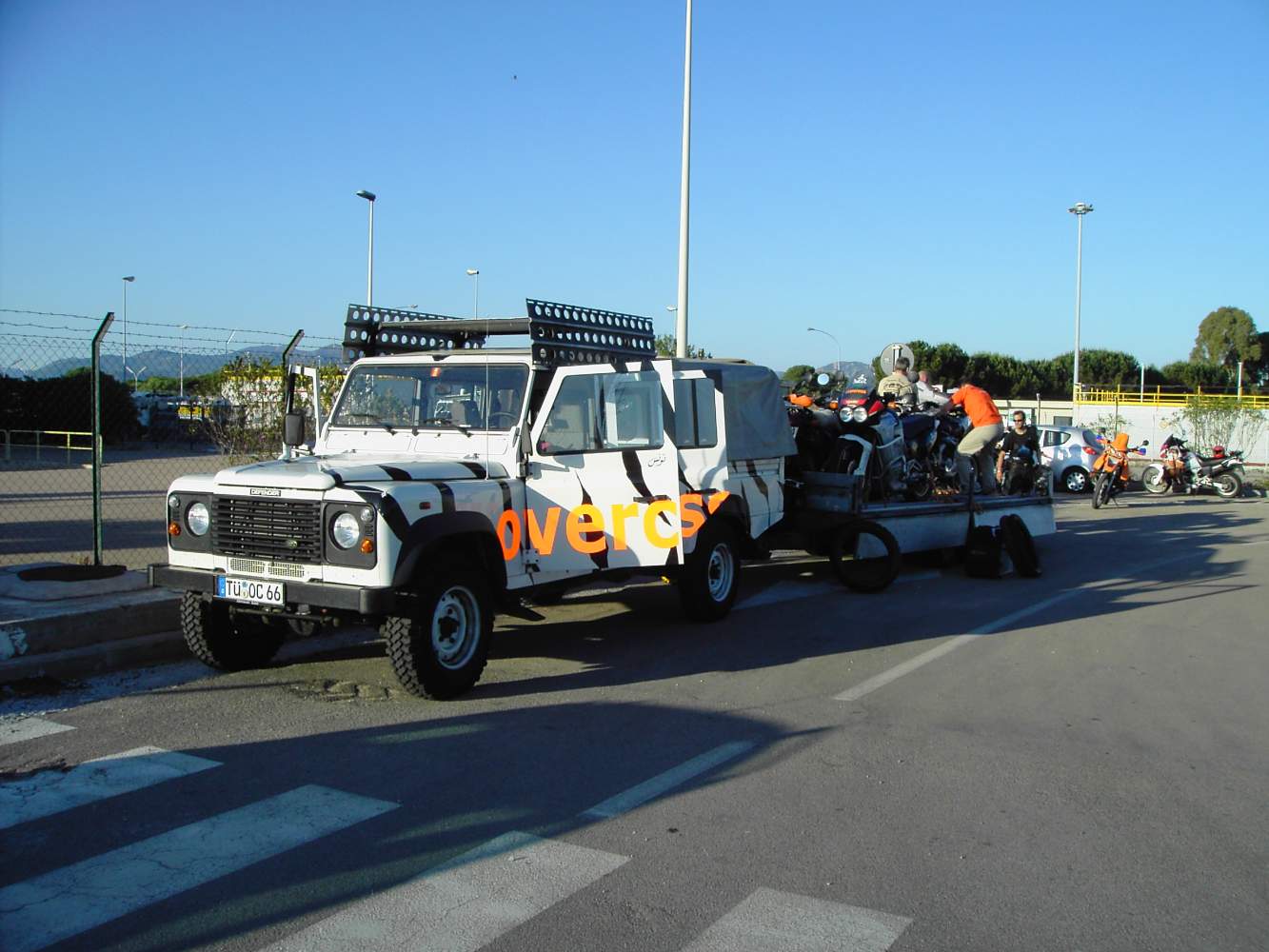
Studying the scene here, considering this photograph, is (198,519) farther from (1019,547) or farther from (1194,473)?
(1194,473)

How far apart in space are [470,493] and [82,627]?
291 centimetres

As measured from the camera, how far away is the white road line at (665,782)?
4.88 m

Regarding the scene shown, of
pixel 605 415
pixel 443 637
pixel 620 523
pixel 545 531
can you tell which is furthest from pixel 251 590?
pixel 605 415

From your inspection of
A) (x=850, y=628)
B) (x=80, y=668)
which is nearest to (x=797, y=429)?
(x=850, y=628)

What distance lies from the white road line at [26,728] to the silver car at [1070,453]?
23.9 metres

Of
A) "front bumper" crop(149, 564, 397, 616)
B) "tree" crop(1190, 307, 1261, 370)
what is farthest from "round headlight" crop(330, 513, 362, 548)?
"tree" crop(1190, 307, 1261, 370)

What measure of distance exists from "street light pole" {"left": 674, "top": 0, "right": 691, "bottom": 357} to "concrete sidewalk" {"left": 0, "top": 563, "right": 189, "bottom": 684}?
10981 mm

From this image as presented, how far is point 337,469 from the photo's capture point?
261 inches

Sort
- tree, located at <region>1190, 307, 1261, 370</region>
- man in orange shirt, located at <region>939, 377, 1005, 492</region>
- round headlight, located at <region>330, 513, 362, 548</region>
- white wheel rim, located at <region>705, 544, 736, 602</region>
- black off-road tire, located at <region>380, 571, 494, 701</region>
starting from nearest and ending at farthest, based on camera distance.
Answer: round headlight, located at <region>330, 513, 362, 548</region> < black off-road tire, located at <region>380, 571, 494, 701</region> < white wheel rim, located at <region>705, 544, 736, 602</region> < man in orange shirt, located at <region>939, 377, 1005, 492</region> < tree, located at <region>1190, 307, 1261, 370</region>

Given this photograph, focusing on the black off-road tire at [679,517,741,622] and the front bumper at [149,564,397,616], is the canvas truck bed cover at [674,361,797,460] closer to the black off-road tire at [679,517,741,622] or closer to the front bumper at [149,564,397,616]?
the black off-road tire at [679,517,741,622]

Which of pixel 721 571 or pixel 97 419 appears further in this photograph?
Answer: pixel 721 571

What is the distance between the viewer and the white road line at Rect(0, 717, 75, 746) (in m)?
5.80

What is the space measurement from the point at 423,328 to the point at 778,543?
4493 millimetres

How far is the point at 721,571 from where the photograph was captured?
30.7 ft
